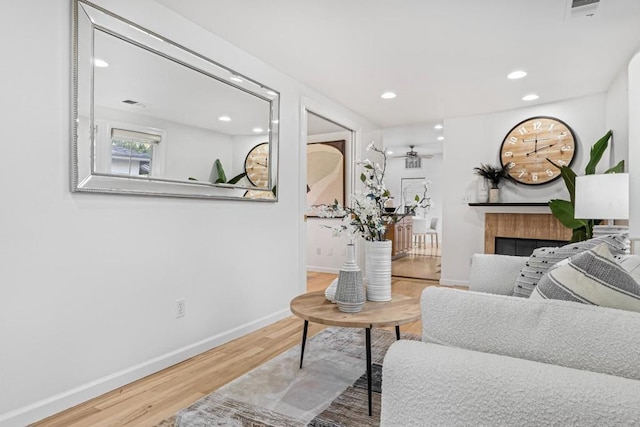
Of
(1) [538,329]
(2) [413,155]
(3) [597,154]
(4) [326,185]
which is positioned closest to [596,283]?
(1) [538,329]

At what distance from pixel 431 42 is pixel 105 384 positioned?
3.08 meters

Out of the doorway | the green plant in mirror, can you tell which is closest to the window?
the green plant in mirror

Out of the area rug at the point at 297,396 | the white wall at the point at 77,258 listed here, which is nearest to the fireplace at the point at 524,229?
the area rug at the point at 297,396

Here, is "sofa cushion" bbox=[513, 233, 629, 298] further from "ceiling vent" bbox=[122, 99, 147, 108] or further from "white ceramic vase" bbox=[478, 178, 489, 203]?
"white ceramic vase" bbox=[478, 178, 489, 203]

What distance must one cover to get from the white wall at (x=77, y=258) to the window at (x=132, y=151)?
17cm

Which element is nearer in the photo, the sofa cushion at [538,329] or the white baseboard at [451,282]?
the sofa cushion at [538,329]

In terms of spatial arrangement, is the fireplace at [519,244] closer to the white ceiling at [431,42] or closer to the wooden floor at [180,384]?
the white ceiling at [431,42]

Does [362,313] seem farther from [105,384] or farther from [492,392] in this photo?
[105,384]

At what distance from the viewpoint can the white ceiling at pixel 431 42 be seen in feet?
7.70

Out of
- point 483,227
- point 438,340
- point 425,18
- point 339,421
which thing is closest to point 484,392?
point 438,340

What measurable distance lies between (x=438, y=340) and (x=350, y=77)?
3015mm

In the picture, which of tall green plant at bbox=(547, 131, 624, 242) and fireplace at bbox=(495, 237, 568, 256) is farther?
fireplace at bbox=(495, 237, 568, 256)

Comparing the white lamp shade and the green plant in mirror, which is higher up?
the green plant in mirror

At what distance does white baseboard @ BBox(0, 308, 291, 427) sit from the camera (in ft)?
5.61
